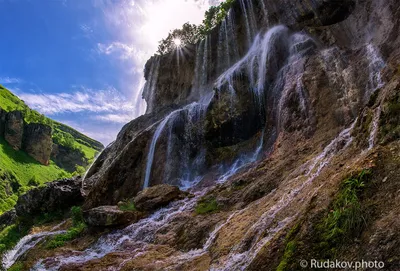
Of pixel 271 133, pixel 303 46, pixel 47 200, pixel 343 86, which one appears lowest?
pixel 47 200

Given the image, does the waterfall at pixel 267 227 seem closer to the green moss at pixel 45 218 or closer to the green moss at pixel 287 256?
the green moss at pixel 287 256

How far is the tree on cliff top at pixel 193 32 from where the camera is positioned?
46669 millimetres

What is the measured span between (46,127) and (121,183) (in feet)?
410

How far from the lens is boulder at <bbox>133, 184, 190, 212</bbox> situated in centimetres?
1752

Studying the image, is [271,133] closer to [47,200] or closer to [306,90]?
[306,90]

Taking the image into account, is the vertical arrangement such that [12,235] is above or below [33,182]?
below

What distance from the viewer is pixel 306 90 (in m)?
20.3

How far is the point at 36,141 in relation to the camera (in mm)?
132875

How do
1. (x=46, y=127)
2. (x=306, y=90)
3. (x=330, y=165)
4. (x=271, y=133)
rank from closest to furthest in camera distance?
(x=330, y=165), (x=306, y=90), (x=271, y=133), (x=46, y=127)

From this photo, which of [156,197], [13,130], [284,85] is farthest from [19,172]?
[284,85]

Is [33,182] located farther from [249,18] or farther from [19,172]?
[249,18]

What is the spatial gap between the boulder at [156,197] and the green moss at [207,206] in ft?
8.57

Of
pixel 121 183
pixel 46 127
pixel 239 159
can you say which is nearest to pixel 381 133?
pixel 239 159

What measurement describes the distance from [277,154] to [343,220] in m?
12.3
